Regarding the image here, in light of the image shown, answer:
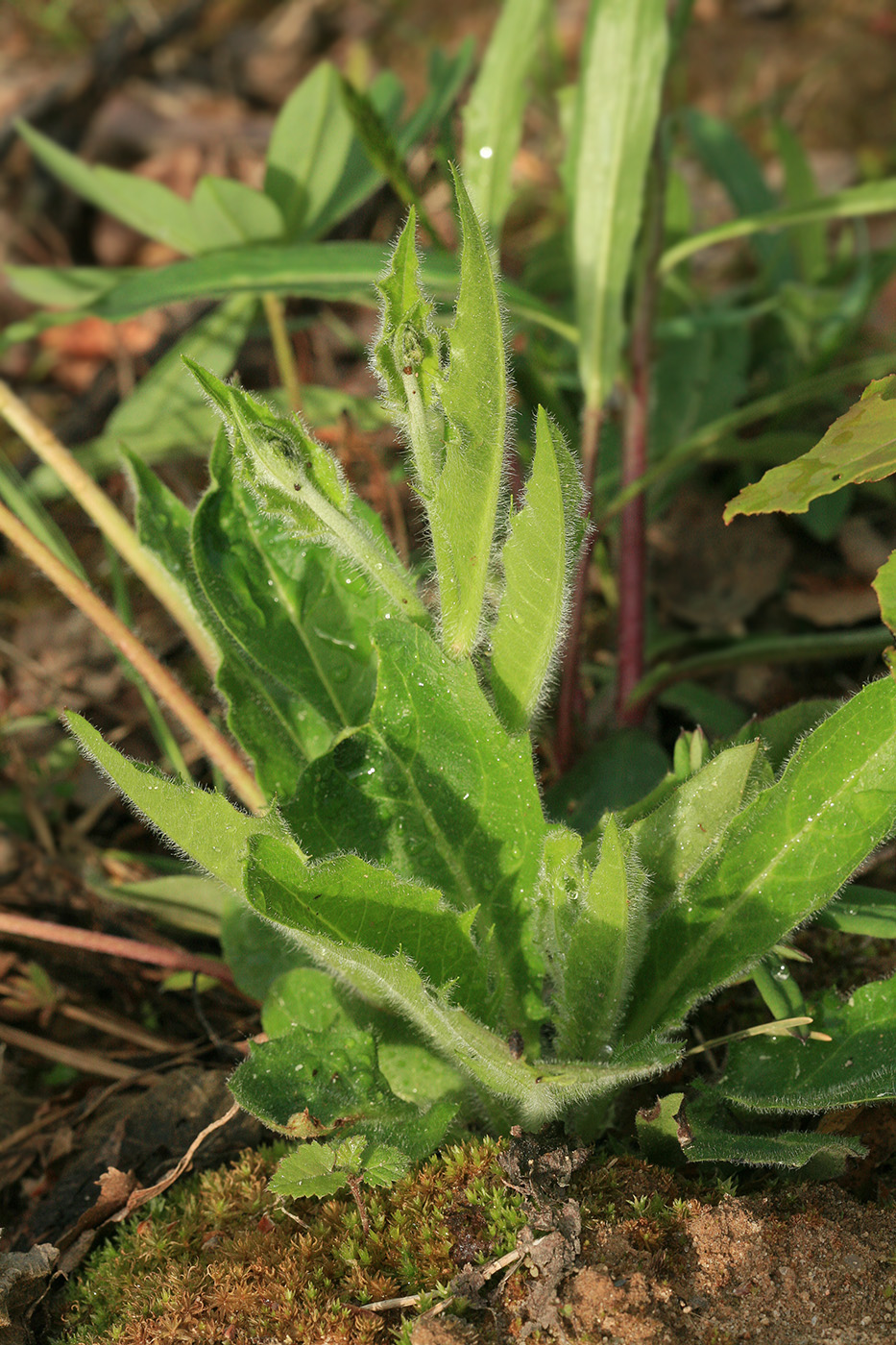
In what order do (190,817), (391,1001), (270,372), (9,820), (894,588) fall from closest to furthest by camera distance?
(894,588)
(190,817)
(391,1001)
(9,820)
(270,372)

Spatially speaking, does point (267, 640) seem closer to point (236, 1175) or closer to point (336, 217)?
point (236, 1175)

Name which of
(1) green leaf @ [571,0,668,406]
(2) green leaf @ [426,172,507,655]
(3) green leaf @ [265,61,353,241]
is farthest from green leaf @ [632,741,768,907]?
(3) green leaf @ [265,61,353,241]

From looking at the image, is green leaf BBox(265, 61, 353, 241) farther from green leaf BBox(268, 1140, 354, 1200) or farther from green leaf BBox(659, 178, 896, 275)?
green leaf BBox(268, 1140, 354, 1200)

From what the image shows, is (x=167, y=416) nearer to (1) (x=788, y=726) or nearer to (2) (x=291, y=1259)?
(1) (x=788, y=726)

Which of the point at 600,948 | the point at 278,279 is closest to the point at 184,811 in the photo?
the point at 600,948

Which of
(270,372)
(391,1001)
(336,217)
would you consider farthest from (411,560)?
(391,1001)

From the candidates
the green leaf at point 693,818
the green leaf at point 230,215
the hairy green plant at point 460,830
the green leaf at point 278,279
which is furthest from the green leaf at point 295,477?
the green leaf at point 230,215

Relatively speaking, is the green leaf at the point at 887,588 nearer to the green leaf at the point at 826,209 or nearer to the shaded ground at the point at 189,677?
the shaded ground at the point at 189,677
